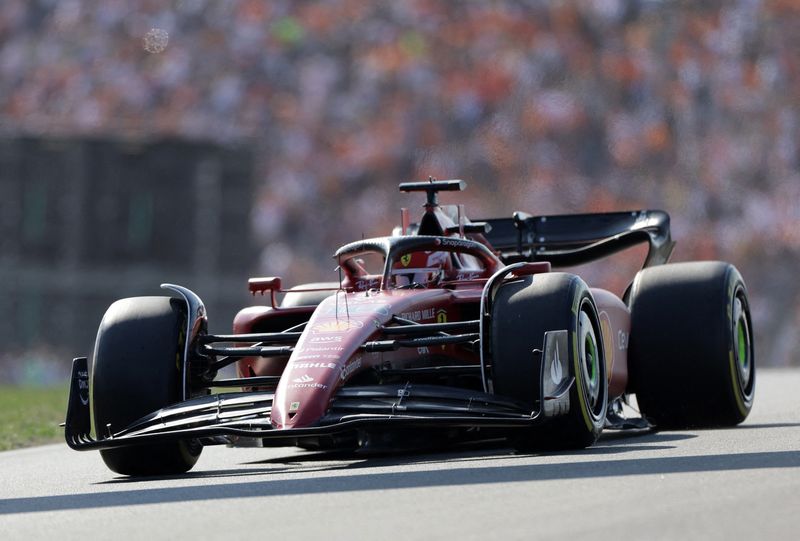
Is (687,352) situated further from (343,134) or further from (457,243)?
(343,134)

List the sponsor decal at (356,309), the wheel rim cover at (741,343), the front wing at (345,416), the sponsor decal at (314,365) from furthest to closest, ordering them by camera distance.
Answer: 1. the wheel rim cover at (741,343)
2. the sponsor decal at (356,309)
3. the sponsor decal at (314,365)
4. the front wing at (345,416)

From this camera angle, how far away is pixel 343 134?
32188 millimetres

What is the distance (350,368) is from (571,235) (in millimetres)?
3743

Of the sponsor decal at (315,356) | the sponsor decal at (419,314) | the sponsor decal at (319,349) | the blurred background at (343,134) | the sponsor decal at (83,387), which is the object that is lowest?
the sponsor decal at (83,387)

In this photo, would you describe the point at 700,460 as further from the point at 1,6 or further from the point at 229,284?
the point at 1,6

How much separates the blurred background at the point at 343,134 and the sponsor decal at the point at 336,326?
15646 millimetres

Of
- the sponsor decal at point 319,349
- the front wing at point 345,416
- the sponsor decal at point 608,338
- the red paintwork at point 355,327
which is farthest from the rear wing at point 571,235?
the front wing at point 345,416

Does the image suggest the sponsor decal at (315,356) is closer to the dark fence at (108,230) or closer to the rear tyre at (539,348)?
the rear tyre at (539,348)

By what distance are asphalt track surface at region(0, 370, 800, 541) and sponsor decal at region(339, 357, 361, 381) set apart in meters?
0.43

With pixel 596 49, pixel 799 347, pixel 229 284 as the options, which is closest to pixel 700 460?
pixel 229 284

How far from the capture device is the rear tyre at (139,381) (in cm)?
802

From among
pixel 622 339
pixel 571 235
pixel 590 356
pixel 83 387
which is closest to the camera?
pixel 83 387

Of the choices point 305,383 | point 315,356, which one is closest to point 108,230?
point 315,356

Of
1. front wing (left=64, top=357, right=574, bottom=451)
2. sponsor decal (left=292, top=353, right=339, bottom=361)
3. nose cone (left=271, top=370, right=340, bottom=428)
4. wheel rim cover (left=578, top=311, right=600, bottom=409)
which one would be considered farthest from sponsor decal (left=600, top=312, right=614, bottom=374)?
nose cone (left=271, top=370, right=340, bottom=428)
